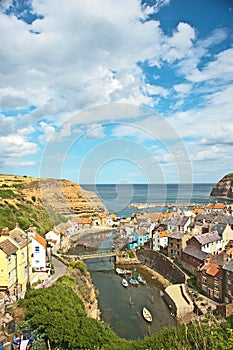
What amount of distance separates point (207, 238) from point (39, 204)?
26.6 m

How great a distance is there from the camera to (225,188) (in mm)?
117250

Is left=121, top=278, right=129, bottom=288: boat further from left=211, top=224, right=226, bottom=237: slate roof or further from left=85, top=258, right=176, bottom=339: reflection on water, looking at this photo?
left=211, top=224, right=226, bottom=237: slate roof

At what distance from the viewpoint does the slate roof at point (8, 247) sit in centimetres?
1490

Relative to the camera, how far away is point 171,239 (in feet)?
83.9

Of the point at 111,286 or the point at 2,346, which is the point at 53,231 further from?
the point at 2,346

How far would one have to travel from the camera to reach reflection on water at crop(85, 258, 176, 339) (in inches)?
638

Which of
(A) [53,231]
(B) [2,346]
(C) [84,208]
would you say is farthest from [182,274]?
(C) [84,208]

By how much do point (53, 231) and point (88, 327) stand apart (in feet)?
76.3

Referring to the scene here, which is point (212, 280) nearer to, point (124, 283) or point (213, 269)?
point (213, 269)

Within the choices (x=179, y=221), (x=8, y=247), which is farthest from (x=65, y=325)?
(x=179, y=221)

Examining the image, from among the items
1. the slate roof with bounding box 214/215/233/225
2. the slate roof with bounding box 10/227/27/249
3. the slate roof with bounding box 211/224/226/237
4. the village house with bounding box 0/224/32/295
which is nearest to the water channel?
the village house with bounding box 0/224/32/295

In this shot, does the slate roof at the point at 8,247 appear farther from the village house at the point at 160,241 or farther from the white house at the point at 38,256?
the village house at the point at 160,241

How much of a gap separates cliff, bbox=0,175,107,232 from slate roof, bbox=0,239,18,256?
9664mm

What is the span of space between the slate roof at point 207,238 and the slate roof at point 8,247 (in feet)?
45.8
